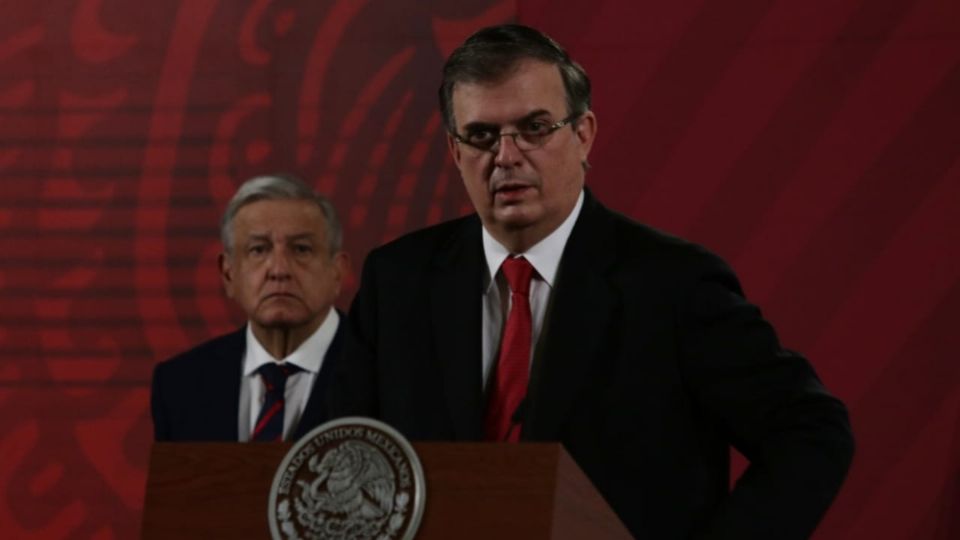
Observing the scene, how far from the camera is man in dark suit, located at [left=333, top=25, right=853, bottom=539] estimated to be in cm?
187

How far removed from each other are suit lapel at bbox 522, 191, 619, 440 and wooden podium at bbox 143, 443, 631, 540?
0.29 meters

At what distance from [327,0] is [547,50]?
2.31 m

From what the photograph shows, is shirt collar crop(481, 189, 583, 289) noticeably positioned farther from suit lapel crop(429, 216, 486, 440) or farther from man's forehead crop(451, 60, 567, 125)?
man's forehead crop(451, 60, 567, 125)

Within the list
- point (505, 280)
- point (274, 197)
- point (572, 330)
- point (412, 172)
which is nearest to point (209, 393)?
point (274, 197)

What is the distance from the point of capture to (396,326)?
201 cm

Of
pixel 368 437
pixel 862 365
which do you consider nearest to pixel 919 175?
pixel 862 365

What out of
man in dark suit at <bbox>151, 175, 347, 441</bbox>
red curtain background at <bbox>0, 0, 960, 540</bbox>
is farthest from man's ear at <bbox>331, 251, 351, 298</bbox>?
red curtain background at <bbox>0, 0, 960, 540</bbox>

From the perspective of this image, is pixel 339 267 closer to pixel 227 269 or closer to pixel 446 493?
pixel 227 269

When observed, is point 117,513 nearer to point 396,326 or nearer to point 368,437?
point 396,326

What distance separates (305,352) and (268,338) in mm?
84

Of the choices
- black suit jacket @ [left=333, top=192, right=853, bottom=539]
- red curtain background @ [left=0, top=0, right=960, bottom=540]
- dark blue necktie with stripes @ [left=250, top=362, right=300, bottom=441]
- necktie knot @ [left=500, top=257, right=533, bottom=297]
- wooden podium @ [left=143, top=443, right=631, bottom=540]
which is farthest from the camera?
red curtain background @ [left=0, top=0, right=960, bottom=540]

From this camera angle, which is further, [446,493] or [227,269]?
[227,269]

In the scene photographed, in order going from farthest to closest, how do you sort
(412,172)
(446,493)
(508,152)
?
(412,172)
(508,152)
(446,493)

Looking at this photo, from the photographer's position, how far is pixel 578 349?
1901mm
